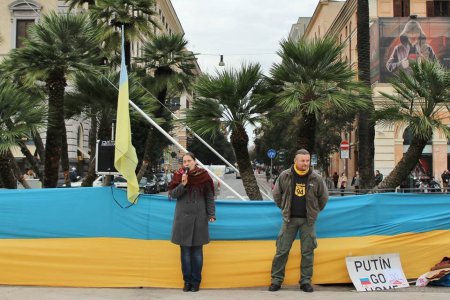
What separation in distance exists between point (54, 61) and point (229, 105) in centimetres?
459

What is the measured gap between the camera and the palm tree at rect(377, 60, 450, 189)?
870cm

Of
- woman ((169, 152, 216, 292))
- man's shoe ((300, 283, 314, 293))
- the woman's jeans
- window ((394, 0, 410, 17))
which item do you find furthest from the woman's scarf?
window ((394, 0, 410, 17))

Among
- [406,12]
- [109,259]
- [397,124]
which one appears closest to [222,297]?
[109,259]

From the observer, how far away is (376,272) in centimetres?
640

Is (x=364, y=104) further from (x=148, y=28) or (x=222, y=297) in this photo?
(x=148, y=28)

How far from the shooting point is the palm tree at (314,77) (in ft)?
27.7

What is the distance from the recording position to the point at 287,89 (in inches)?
335

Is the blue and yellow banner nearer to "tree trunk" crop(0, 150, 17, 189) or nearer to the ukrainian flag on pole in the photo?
the ukrainian flag on pole

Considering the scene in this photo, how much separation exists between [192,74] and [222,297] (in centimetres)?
974

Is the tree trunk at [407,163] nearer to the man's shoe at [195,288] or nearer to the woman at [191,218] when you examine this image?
the woman at [191,218]

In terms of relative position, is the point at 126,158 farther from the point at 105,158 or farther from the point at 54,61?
the point at 54,61

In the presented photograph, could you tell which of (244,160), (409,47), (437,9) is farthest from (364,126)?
(437,9)

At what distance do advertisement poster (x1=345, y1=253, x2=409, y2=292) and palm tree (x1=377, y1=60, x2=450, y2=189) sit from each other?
9.61 feet

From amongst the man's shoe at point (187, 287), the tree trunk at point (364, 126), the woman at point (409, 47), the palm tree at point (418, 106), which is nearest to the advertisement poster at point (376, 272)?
the man's shoe at point (187, 287)
